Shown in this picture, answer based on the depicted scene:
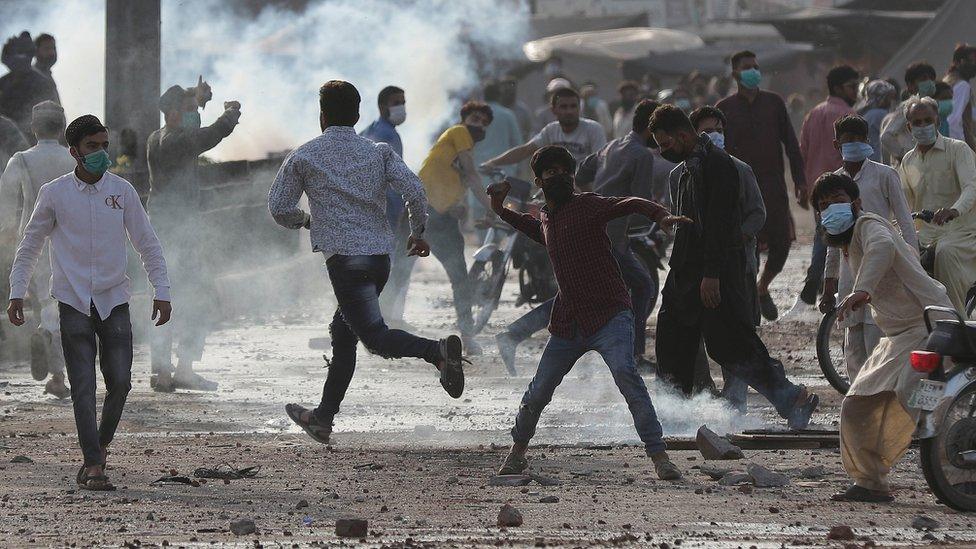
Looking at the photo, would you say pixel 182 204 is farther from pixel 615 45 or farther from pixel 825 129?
pixel 615 45

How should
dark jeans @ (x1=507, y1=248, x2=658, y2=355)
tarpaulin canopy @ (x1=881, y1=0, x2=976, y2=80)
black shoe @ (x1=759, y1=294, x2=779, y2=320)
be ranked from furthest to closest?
1. tarpaulin canopy @ (x1=881, y1=0, x2=976, y2=80)
2. black shoe @ (x1=759, y1=294, x2=779, y2=320)
3. dark jeans @ (x1=507, y1=248, x2=658, y2=355)

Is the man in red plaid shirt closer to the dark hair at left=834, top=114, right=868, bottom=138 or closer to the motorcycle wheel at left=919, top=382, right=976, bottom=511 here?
the motorcycle wheel at left=919, top=382, right=976, bottom=511

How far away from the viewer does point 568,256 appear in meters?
7.47

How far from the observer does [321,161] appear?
8195 millimetres

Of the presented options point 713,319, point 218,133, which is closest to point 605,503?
point 713,319

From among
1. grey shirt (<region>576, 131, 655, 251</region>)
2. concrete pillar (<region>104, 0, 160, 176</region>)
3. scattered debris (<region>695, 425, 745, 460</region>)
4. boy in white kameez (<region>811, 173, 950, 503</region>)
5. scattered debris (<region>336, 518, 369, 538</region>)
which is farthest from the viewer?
concrete pillar (<region>104, 0, 160, 176</region>)

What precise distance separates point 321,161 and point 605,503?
2.35 meters

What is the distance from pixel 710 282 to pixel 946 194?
2128mm

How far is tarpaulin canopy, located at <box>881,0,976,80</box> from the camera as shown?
27.0 metres

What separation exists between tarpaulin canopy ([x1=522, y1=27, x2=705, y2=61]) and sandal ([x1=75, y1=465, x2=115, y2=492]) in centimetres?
2650

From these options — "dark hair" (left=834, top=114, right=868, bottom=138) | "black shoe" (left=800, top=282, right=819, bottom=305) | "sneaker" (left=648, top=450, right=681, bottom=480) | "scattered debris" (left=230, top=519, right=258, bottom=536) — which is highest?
"dark hair" (left=834, top=114, right=868, bottom=138)

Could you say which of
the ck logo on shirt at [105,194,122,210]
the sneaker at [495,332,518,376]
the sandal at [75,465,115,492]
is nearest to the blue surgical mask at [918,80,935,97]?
the sneaker at [495,332,518,376]

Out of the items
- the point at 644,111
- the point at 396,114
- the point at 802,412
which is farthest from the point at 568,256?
the point at 396,114

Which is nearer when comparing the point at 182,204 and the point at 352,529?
the point at 352,529
